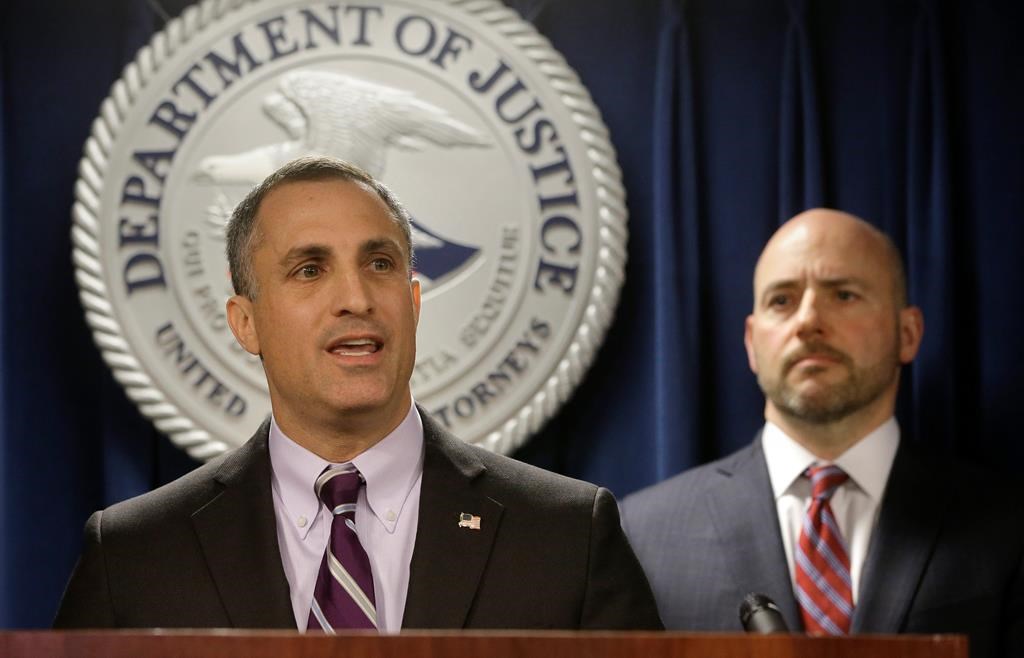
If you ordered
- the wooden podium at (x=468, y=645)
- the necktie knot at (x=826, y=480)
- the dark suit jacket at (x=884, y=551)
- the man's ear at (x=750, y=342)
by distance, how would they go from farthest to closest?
the man's ear at (x=750, y=342) < the necktie knot at (x=826, y=480) < the dark suit jacket at (x=884, y=551) < the wooden podium at (x=468, y=645)

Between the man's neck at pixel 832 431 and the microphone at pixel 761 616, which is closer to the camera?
the microphone at pixel 761 616

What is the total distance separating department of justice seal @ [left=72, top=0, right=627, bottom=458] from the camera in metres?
3.01

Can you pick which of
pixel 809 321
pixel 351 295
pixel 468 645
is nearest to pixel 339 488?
pixel 351 295

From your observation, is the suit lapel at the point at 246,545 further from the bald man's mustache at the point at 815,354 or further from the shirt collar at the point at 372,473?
the bald man's mustache at the point at 815,354

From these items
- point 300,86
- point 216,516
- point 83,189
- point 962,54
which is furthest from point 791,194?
point 216,516

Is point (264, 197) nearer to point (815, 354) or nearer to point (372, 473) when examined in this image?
point (372, 473)

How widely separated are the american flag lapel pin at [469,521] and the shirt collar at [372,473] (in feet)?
0.28

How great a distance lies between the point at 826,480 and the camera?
9.07 ft

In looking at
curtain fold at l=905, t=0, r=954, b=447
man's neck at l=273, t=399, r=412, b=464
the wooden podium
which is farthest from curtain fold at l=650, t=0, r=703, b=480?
the wooden podium

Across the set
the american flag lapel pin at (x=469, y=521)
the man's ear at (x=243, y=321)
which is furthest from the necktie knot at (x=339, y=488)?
the man's ear at (x=243, y=321)

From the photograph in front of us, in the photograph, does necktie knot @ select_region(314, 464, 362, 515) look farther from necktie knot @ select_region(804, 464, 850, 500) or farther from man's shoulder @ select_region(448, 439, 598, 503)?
necktie knot @ select_region(804, 464, 850, 500)

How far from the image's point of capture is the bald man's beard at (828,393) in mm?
2783

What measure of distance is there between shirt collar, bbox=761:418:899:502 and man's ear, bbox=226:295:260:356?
1233 millimetres

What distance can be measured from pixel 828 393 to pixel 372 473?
1.25 meters
